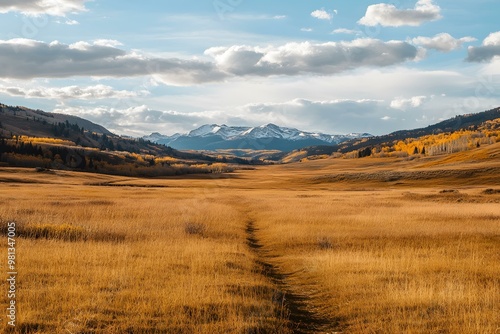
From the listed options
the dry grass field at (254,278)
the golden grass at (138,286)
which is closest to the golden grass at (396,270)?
the dry grass field at (254,278)

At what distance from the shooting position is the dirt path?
34.7 feet

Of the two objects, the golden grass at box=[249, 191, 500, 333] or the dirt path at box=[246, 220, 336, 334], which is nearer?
the dirt path at box=[246, 220, 336, 334]

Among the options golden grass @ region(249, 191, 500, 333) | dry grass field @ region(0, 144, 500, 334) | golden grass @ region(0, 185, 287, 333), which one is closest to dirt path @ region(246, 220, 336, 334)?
dry grass field @ region(0, 144, 500, 334)

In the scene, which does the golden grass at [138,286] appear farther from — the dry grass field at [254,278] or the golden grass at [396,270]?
the golden grass at [396,270]

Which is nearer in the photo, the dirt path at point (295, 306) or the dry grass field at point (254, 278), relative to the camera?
the dry grass field at point (254, 278)

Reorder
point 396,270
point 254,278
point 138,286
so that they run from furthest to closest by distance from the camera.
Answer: point 396,270, point 254,278, point 138,286

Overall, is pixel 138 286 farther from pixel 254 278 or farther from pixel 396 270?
pixel 396 270

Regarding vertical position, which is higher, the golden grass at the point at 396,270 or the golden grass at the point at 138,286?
the golden grass at the point at 138,286

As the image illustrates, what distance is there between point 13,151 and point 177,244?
590 ft

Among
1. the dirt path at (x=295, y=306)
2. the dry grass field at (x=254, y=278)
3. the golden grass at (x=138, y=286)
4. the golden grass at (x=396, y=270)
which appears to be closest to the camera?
the golden grass at (x=138, y=286)

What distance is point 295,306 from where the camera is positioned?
12.3 m

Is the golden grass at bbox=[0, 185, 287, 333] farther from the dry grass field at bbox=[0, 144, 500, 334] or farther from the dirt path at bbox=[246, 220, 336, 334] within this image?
the dirt path at bbox=[246, 220, 336, 334]

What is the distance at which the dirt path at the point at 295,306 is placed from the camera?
10.6m

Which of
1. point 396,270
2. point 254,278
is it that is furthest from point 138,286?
point 396,270
